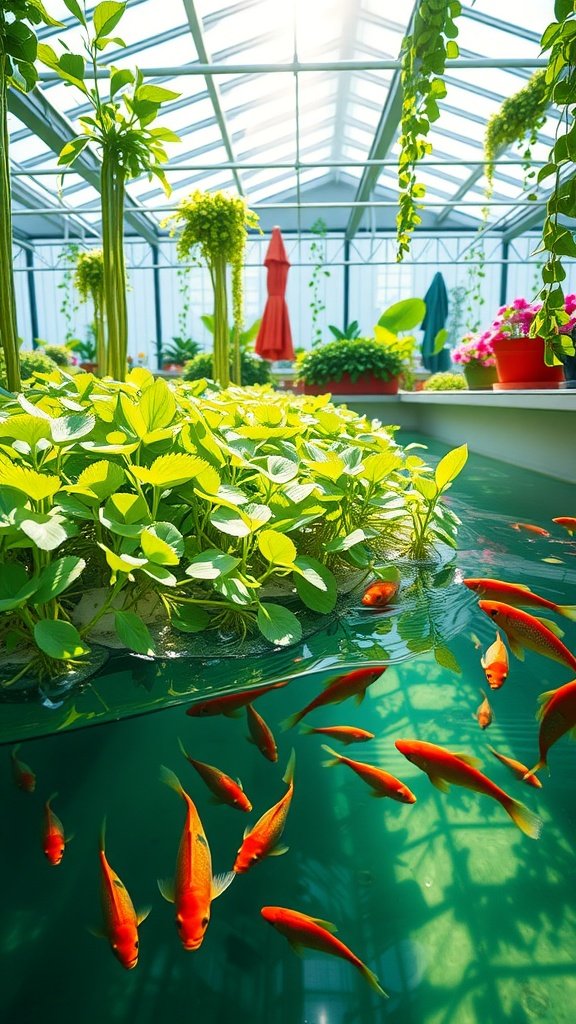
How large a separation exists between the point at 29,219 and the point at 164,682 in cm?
1547

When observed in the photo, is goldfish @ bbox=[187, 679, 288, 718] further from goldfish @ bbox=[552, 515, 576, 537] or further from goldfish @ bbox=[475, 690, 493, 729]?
goldfish @ bbox=[552, 515, 576, 537]

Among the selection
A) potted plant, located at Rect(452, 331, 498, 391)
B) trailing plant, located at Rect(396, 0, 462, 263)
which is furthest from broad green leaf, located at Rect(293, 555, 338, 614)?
potted plant, located at Rect(452, 331, 498, 391)

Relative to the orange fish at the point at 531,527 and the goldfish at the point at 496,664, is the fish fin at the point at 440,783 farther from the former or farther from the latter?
the orange fish at the point at 531,527

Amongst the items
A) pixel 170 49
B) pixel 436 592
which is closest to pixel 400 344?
pixel 170 49

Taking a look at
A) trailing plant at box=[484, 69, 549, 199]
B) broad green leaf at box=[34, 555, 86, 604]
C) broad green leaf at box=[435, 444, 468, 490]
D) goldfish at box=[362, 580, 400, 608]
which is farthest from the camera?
trailing plant at box=[484, 69, 549, 199]

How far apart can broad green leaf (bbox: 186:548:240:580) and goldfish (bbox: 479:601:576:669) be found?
44cm

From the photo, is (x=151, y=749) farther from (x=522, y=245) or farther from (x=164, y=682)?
(x=522, y=245)

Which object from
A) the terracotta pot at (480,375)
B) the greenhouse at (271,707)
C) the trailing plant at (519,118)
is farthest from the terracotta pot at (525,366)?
the trailing plant at (519,118)

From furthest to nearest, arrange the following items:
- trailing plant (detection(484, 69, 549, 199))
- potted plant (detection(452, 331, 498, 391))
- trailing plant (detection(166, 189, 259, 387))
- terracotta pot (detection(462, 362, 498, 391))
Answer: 1. terracotta pot (detection(462, 362, 498, 391))
2. potted plant (detection(452, 331, 498, 391))
3. trailing plant (detection(484, 69, 549, 199))
4. trailing plant (detection(166, 189, 259, 387))

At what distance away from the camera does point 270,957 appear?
56 centimetres

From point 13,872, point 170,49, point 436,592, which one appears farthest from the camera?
point 170,49

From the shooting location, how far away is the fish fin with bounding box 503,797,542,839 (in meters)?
0.68

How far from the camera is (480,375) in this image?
4.42m

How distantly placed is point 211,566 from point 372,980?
1.69 feet
